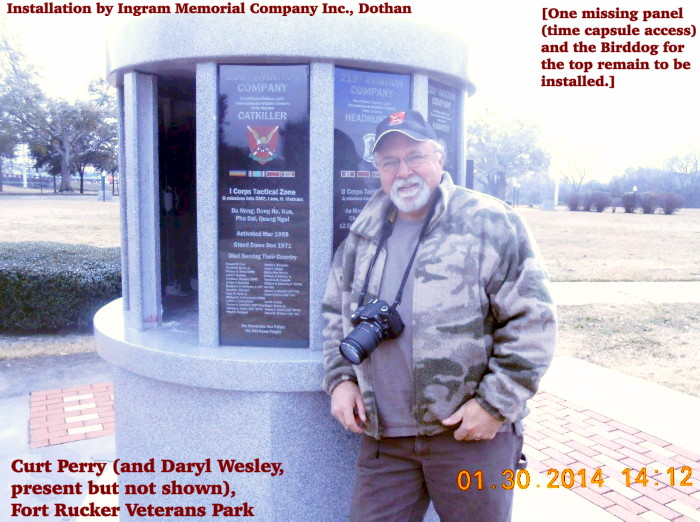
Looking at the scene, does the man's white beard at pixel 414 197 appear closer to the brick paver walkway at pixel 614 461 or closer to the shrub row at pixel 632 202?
the brick paver walkway at pixel 614 461

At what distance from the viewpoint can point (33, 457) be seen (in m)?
4.54

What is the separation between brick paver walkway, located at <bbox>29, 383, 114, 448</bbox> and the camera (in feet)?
16.3

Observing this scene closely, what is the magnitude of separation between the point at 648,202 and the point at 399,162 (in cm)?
5267

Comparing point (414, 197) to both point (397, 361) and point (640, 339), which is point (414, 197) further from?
point (640, 339)

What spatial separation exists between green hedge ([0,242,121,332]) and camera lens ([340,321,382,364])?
6.36 metres

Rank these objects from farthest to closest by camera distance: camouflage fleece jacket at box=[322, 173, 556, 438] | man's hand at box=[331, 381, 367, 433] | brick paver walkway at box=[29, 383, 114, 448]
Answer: brick paver walkway at box=[29, 383, 114, 448] < man's hand at box=[331, 381, 367, 433] < camouflage fleece jacket at box=[322, 173, 556, 438]

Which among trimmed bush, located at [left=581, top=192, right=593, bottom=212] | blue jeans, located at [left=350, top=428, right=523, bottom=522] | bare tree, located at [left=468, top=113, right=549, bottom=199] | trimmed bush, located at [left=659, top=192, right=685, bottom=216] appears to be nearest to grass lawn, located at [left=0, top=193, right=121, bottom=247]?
blue jeans, located at [left=350, top=428, right=523, bottom=522]

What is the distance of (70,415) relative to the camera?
214 inches

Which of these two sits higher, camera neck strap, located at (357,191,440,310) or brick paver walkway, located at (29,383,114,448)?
camera neck strap, located at (357,191,440,310)

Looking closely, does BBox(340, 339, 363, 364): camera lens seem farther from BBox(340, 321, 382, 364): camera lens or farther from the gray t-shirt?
the gray t-shirt

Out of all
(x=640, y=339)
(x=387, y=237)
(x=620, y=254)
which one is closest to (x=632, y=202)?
(x=620, y=254)

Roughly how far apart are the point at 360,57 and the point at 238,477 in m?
2.14

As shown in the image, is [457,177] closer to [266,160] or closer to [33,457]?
[266,160]

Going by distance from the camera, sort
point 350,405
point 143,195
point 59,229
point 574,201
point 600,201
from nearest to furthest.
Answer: point 350,405
point 143,195
point 59,229
point 600,201
point 574,201
